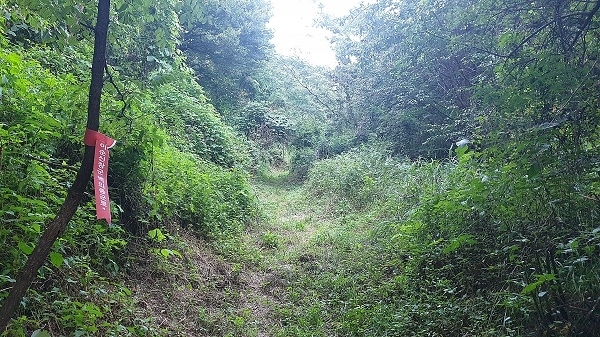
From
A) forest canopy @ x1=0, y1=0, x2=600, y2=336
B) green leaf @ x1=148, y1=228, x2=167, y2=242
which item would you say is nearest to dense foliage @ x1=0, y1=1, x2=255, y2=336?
forest canopy @ x1=0, y1=0, x2=600, y2=336

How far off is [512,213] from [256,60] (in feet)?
48.3

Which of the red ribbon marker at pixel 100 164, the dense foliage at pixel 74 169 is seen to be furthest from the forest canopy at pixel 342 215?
the red ribbon marker at pixel 100 164

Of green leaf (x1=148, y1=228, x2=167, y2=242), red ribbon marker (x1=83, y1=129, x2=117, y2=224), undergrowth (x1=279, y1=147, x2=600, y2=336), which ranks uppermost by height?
red ribbon marker (x1=83, y1=129, x2=117, y2=224)

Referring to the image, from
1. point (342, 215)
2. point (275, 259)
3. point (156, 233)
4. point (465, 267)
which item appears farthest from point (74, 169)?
point (342, 215)

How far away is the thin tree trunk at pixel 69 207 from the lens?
1.83m

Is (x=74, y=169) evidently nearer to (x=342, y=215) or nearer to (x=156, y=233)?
(x=156, y=233)

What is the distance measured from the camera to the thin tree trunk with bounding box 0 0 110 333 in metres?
1.83

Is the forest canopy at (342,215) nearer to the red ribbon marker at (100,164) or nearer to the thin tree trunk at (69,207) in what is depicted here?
the thin tree trunk at (69,207)

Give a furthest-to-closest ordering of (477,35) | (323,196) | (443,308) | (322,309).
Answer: (323,196) < (477,35) < (322,309) < (443,308)

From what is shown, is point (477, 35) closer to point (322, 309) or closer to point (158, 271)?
point (322, 309)

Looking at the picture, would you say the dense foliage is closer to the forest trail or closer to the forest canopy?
the forest canopy

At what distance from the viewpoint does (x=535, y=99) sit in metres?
3.74

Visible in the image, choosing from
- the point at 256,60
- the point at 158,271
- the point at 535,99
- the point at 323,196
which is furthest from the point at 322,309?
the point at 256,60

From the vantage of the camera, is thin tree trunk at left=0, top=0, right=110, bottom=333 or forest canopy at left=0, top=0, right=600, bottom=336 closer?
thin tree trunk at left=0, top=0, right=110, bottom=333
